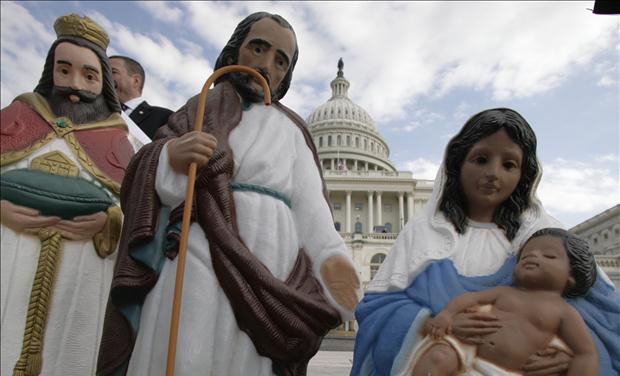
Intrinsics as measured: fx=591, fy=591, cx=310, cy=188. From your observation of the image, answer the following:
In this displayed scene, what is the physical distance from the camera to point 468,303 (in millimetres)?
2145

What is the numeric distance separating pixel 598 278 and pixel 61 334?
2.35 meters

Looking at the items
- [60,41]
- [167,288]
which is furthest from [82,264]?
[60,41]

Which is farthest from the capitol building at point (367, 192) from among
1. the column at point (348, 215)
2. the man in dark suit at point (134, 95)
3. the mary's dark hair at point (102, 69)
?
the mary's dark hair at point (102, 69)

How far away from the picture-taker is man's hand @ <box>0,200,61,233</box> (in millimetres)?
2760

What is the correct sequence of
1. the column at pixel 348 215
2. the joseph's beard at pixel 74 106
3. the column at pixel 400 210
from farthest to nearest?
the column at pixel 400 210, the column at pixel 348 215, the joseph's beard at pixel 74 106

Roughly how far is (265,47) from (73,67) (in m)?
1.10

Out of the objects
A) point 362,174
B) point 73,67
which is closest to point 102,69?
point 73,67

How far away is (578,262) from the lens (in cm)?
212

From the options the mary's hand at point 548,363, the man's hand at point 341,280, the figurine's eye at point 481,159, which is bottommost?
the mary's hand at point 548,363

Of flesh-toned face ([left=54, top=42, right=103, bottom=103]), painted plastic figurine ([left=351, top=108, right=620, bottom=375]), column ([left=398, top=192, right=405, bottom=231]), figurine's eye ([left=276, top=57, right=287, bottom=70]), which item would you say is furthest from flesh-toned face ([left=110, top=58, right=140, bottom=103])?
column ([left=398, top=192, right=405, bottom=231])

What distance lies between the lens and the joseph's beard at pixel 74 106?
10.3ft

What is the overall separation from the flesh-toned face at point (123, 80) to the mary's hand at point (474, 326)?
317cm

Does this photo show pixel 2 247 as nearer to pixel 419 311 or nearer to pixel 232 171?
pixel 232 171

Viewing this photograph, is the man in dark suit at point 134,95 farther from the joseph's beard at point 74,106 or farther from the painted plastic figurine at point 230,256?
the painted plastic figurine at point 230,256
